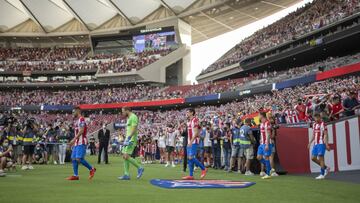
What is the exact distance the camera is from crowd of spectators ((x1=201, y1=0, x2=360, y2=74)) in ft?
133

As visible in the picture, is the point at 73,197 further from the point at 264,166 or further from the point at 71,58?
the point at 71,58

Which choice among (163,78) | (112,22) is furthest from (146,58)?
(112,22)

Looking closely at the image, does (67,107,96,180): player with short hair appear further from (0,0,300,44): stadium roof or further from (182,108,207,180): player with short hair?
(0,0,300,44): stadium roof

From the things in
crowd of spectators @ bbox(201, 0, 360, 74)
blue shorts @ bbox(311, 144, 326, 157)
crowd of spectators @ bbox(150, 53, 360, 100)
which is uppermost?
crowd of spectators @ bbox(201, 0, 360, 74)

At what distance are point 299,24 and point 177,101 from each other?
2174 cm

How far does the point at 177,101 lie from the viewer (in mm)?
60969

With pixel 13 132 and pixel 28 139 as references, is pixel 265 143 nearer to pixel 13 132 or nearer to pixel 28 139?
pixel 28 139

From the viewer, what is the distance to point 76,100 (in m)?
70.5

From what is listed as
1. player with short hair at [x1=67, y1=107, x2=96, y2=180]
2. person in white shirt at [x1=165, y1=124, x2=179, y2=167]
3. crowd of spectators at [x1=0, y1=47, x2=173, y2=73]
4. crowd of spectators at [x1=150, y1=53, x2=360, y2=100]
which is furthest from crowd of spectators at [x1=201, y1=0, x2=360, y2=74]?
player with short hair at [x1=67, y1=107, x2=96, y2=180]

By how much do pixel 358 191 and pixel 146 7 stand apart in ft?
206

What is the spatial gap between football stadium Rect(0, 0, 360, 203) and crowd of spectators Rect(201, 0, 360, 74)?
0.28 metres

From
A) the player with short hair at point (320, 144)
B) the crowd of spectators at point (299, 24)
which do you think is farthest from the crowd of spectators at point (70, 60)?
the player with short hair at point (320, 144)

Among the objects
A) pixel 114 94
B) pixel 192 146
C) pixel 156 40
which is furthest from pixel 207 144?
pixel 156 40

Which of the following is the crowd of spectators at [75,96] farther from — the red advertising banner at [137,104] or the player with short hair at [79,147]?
the player with short hair at [79,147]
